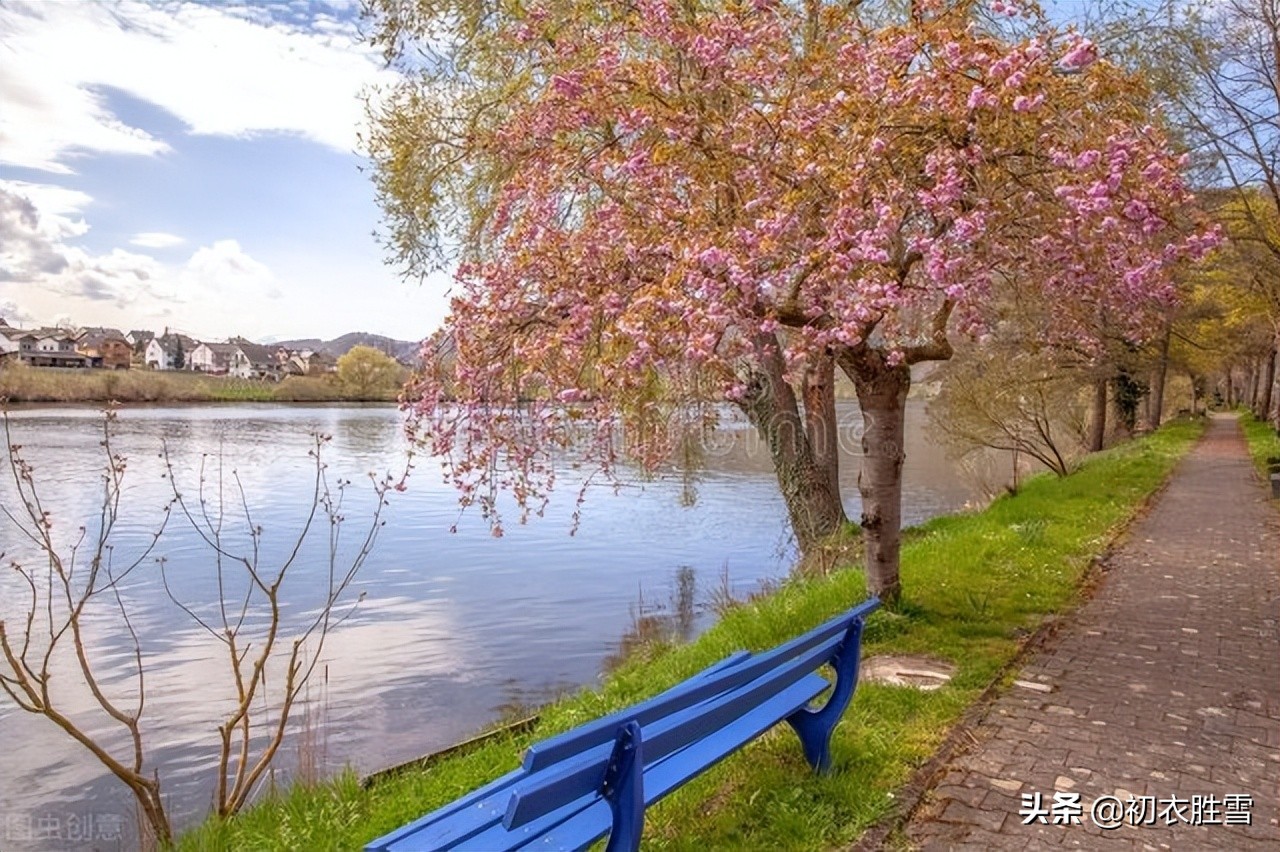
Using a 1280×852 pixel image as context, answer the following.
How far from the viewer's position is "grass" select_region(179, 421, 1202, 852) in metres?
4.20

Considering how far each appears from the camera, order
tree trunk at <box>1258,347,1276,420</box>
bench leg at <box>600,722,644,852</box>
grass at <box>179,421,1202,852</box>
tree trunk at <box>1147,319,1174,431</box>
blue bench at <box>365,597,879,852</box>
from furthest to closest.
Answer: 1. tree trunk at <box>1258,347,1276,420</box>
2. tree trunk at <box>1147,319,1174,431</box>
3. grass at <box>179,421,1202,852</box>
4. bench leg at <box>600,722,644,852</box>
5. blue bench at <box>365,597,879,852</box>

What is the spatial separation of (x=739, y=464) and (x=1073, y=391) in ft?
35.4

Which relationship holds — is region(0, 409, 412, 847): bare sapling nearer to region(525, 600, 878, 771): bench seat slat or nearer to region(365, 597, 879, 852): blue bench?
region(365, 597, 879, 852): blue bench

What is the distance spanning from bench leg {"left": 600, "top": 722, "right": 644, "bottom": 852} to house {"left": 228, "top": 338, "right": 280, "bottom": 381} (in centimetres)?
9695

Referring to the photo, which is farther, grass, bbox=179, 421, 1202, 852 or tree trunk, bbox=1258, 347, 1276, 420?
tree trunk, bbox=1258, 347, 1276, 420

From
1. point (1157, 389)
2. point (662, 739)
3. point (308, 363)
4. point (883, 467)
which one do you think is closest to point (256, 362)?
point (308, 363)

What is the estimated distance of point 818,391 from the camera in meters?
11.6

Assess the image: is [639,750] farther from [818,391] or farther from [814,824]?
[818,391]

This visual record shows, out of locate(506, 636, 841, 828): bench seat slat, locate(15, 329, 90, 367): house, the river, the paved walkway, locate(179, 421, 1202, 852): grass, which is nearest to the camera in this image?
locate(506, 636, 841, 828): bench seat slat

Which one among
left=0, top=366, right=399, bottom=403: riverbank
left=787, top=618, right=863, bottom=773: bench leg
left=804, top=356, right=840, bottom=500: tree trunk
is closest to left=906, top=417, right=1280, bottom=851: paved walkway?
left=787, top=618, right=863, bottom=773: bench leg

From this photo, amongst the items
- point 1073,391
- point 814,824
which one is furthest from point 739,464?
point 814,824

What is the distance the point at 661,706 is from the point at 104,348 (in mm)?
110112

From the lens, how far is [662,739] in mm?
3016

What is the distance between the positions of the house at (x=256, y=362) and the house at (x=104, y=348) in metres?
10.7
